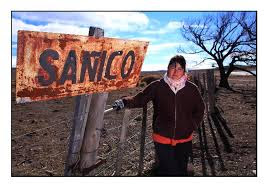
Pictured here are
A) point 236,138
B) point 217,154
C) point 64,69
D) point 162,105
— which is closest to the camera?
point 64,69

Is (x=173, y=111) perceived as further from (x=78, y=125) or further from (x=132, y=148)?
(x=132, y=148)

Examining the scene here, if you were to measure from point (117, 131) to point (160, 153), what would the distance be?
13.7 feet

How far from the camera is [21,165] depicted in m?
6.08

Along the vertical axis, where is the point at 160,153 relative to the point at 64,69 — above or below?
below

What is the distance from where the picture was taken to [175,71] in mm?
3738

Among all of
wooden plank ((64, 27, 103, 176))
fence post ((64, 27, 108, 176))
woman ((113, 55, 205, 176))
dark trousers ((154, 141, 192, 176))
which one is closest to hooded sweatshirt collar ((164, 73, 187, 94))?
woman ((113, 55, 205, 176))

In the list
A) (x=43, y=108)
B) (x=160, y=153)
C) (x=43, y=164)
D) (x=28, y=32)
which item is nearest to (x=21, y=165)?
(x=43, y=164)

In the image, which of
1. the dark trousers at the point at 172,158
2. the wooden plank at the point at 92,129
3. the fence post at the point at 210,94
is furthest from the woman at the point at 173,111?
the fence post at the point at 210,94

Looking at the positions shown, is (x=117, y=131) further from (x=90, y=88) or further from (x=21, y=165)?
(x=90, y=88)

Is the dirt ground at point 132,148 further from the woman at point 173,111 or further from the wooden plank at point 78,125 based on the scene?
the woman at point 173,111

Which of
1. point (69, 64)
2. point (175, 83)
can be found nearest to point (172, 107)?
point (175, 83)

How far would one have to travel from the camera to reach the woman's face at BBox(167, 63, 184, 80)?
373 centimetres

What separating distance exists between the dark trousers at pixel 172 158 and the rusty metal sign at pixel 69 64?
82 cm

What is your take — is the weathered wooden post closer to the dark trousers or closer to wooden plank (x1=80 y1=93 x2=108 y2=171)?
the dark trousers
